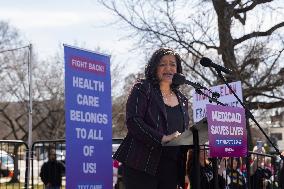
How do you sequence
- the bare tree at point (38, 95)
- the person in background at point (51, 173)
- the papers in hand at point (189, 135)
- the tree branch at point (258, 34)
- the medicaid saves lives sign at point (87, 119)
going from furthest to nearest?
1. the bare tree at point (38, 95)
2. the tree branch at point (258, 34)
3. the person in background at point (51, 173)
4. the medicaid saves lives sign at point (87, 119)
5. the papers in hand at point (189, 135)

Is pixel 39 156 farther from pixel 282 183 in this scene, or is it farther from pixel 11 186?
pixel 282 183

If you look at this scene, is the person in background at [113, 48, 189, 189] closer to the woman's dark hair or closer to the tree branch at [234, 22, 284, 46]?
the woman's dark hair

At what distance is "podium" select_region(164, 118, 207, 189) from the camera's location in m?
3.95

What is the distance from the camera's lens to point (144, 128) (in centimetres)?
416

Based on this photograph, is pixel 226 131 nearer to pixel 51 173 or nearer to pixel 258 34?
pixel 51 173

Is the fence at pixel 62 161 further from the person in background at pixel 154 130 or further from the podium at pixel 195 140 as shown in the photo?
the podium at pixel 195 140

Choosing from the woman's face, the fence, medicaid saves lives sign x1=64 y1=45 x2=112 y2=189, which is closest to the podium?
the woman's face

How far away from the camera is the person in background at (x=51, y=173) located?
10.7 metres

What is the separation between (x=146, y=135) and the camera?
413 cm

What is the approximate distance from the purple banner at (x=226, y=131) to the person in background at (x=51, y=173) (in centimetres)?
683

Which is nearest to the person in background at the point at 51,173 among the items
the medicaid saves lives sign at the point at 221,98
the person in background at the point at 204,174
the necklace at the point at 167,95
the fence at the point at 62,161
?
the fence at the point at 62,161

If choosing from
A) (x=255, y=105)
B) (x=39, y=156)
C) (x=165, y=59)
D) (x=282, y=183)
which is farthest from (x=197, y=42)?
(x=165, y=59)

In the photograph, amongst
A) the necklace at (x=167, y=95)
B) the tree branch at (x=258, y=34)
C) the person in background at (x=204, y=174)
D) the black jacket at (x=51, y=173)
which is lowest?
the black jacket at (x=51, y=173)

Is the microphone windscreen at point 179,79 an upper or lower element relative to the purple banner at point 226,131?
upper
